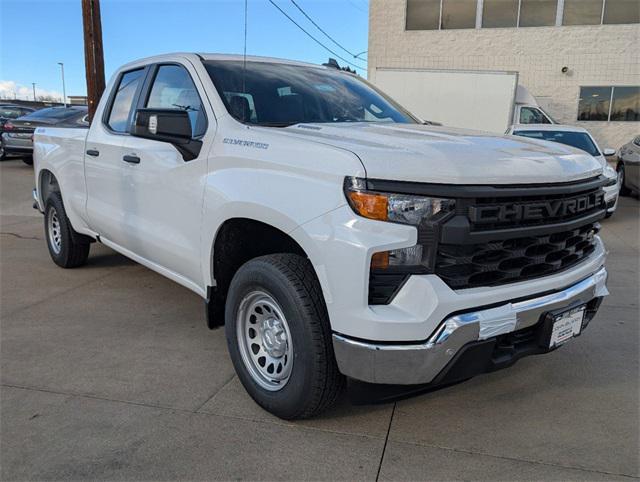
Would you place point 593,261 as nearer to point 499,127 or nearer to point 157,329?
point 157,329

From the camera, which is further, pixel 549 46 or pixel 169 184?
pixel 549 46

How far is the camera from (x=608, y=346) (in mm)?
3996

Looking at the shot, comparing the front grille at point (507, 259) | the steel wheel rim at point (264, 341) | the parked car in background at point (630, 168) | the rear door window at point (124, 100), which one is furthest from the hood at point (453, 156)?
the parked car in background at point (630, 168)

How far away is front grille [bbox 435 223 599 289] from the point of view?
2387 mm

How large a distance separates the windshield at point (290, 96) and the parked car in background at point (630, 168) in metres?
9.10

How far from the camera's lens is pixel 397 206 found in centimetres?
233

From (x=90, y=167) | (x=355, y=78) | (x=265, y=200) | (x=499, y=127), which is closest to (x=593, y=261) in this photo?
(x=265, y=200)

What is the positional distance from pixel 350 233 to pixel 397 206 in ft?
0.75

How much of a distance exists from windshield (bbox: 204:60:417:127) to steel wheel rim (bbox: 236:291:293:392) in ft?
3.64

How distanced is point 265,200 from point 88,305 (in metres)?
2.84

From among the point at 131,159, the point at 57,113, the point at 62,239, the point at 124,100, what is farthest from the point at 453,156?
the point at 57,113

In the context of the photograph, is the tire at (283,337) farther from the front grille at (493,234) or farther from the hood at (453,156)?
the hood at (453,156)

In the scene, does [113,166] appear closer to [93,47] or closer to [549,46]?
[93,47]

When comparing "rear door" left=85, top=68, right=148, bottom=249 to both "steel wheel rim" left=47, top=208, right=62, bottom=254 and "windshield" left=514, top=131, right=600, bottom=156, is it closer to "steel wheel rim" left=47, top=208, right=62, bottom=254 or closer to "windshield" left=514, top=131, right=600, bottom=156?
"steel wheel rim" left=47, top=208, right=62, bottom=254
